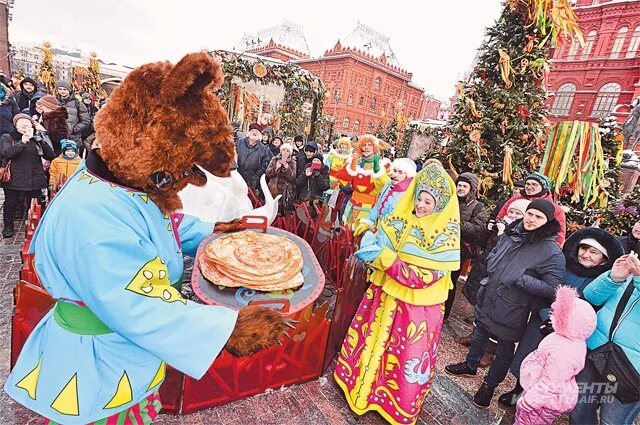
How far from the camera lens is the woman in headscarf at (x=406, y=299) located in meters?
2.31

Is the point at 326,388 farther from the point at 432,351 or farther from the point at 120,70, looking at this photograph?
the point at 120,70

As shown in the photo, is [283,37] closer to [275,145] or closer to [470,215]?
[275,145]

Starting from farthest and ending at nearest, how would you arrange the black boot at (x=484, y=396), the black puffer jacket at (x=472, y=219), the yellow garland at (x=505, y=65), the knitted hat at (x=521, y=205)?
the yellow garland at (x=505, y=65), the black puffer jacket at (x=472, y=219), the knitted hat at (x=521, y=205), the black boot at (x=484, y=396)

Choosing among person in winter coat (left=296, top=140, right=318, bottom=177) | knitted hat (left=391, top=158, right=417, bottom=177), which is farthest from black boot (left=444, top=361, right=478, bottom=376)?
person in winter coat (left=296, top=140, right=318, bottom=177)

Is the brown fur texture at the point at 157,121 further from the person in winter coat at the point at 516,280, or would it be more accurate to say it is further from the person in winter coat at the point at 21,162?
the person in winter coat at the point at 21,162

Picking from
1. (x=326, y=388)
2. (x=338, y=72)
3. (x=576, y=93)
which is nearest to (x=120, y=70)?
(x=338, y=72)

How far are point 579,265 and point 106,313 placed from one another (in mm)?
3587

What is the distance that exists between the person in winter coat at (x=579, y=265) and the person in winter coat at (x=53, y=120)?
7.34 m

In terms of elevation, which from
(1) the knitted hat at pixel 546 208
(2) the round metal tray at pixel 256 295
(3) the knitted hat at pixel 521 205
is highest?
(1) the knitted hat at pixel 546 208

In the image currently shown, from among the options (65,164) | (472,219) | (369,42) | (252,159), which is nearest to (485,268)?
(472,219)

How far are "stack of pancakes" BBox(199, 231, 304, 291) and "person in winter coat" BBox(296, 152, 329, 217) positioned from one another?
4.05 meters

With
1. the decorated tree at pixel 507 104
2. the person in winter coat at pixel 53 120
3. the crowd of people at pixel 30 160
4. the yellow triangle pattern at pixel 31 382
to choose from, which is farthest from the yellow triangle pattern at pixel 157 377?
the decorated tree at pixel 507 104

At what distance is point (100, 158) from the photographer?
1.13 metres

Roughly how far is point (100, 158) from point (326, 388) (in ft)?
8.53
